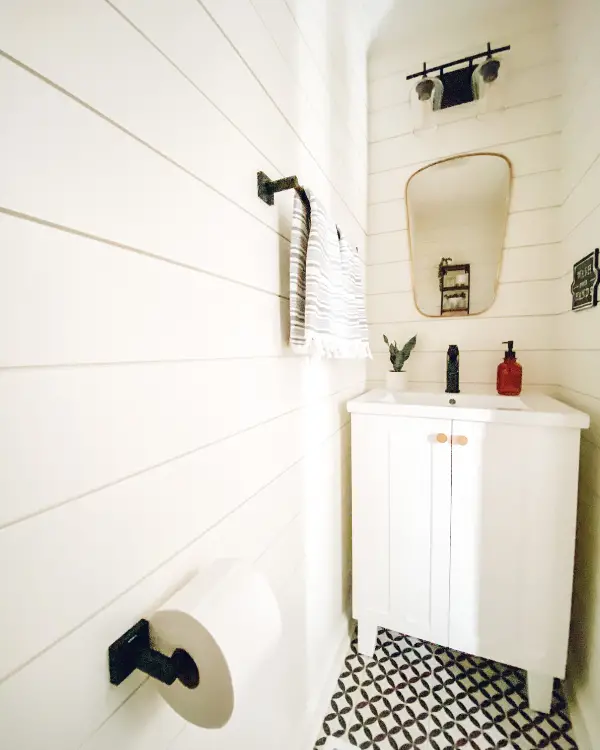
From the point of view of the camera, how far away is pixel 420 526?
1.26 m

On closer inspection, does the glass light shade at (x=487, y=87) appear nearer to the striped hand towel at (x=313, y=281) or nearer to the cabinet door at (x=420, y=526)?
the striped hand towel at (x=313, y=281)

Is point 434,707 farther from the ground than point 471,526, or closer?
closer

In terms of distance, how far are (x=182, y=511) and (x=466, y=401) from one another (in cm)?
128

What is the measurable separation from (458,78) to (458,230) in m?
0.64

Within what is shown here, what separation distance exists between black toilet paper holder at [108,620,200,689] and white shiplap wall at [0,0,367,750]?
0.01 metres

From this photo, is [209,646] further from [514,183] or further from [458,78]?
[458,78]

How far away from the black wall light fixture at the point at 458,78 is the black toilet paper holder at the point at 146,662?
2073 millimetres

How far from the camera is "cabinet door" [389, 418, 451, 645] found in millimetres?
1220

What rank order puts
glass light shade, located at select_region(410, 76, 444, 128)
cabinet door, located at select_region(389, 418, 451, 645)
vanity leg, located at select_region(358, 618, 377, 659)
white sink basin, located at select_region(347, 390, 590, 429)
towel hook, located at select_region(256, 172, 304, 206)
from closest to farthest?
towel hook, located at select_region(256, 172, 304, 206) < white sink basin, located at select_region(347, 390, 590, 429) < cabinet door, located at select_region(389, 418, 451, 645) < vanity leg, located at select_region(358, 618, 377, 659) < glass light shade, located at select_region(410, 76, 444, 128)

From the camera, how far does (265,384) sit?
2.67 ft

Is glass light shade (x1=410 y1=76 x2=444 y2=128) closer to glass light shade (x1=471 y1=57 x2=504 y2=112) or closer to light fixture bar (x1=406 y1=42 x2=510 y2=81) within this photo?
light fixture bar (x1=406 y1=42 x2=510 y2=81)

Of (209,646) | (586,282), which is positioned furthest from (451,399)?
(209,646)

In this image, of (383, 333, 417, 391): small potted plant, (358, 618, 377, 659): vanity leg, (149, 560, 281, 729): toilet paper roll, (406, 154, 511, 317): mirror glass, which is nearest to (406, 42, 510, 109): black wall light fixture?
(406, 154, 511, 317): mirror glass

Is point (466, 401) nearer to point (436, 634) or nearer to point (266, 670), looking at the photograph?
point (436, 634)
